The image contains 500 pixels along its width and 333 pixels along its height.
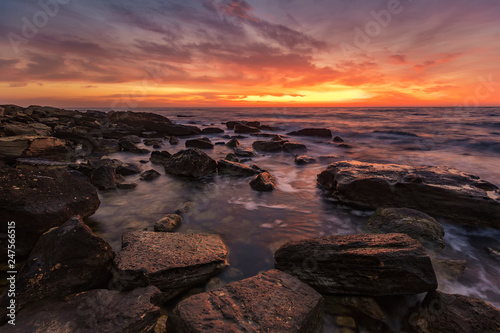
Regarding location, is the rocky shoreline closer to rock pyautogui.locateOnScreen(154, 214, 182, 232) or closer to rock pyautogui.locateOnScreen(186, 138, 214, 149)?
rock pyautogui.locateOnScreen(154, 214, 182, 232)

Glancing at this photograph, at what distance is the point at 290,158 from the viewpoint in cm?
1202

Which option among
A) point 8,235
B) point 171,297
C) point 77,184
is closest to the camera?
point 171,297

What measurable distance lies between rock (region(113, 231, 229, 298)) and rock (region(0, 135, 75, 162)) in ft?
21.1

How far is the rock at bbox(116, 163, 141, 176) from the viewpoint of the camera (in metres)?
7.83

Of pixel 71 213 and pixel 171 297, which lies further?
pixel 71 213

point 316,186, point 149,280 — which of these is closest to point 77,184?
point 149,280

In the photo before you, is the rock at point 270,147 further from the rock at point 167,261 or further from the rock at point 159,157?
the rock at point 167,261

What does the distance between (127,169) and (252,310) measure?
719 centimetres

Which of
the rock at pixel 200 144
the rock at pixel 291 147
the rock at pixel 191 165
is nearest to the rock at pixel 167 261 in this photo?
the rock at pixel 191 165

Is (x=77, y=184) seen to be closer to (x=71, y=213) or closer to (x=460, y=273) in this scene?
(x=71, y=213)

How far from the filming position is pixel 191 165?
316 inches

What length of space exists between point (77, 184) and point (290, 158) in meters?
9.51

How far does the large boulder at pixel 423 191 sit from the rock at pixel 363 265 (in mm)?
2844

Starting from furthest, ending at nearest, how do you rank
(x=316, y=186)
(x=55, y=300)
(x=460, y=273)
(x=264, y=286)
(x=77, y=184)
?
(x=316, y=186) → (x=77, y=184) → (x=460, y=273) → (x=264, y=286) → (x=55, y=300)
